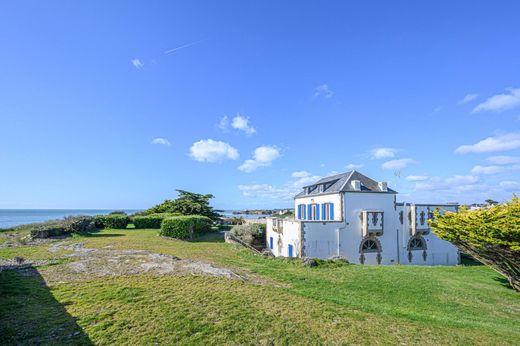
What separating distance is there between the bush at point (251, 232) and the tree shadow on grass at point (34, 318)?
57.9 ft

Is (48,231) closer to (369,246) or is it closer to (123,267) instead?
(123,267)

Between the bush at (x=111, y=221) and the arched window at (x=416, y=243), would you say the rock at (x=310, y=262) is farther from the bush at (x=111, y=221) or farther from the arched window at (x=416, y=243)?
the bush at (x=111, y=221)

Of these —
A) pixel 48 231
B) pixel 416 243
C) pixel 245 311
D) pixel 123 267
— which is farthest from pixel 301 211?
pixel 48 231

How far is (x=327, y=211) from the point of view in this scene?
20.0 m

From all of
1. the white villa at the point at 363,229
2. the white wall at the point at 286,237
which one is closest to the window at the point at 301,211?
the white villa at the point at 363,229

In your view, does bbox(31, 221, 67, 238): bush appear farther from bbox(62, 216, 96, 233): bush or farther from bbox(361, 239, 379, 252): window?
bbox(361, 239, 379, 252): window

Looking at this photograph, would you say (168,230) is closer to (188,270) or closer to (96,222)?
(96,222)

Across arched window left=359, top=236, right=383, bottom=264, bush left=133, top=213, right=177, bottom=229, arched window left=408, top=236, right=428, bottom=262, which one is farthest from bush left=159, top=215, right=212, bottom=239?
arched window left=408, top=236, right=428, bottom=262

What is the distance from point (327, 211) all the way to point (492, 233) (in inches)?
443

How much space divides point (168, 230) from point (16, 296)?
1340 centimetres

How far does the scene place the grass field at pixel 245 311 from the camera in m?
4.73

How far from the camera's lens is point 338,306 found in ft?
21.8

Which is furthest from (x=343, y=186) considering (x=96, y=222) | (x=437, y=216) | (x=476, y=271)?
(x=96, y=222)

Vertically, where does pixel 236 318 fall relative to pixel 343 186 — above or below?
below
